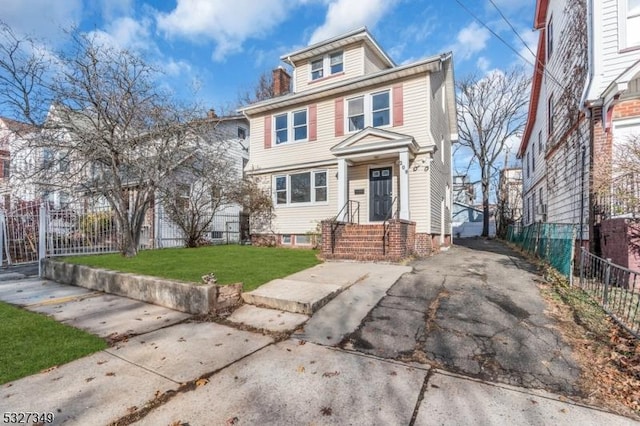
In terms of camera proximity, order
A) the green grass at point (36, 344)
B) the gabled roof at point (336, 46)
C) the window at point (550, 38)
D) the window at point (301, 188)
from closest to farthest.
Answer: the green grass at point (36, 344) → the window at point (550, 38) → the window at point (301, 188) → the gabled roof at point (336, 46)

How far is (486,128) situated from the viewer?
27.8 m

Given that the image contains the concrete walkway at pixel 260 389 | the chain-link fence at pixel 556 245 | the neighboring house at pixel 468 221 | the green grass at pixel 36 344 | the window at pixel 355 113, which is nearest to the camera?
the concrete walkway at pixel 260 389

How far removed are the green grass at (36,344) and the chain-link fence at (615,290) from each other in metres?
6.24

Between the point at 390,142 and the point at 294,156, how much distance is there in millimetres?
4720

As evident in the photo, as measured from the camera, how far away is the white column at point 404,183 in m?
10.4

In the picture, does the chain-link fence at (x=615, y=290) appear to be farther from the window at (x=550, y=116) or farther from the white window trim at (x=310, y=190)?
the white window trim at (x=310, y=190)

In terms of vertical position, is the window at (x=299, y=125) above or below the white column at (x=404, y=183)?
above

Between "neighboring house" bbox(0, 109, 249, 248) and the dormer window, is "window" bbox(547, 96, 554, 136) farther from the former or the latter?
"neighboring house" bbox(0, 109, 249, 248)

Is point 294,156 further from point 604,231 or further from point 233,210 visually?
point 604,231

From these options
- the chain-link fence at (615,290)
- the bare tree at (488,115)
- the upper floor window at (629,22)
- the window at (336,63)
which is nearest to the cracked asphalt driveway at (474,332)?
the chain-link fence at (615,290)

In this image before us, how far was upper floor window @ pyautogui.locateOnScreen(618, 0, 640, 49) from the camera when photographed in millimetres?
6898

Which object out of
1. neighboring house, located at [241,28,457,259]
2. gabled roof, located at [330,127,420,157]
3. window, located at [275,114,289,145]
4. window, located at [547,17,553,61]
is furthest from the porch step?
window, located at [547,17,553,61]

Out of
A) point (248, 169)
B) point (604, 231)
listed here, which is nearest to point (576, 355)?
point (604, 231)

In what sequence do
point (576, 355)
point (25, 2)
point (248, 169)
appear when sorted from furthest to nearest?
point (248, 169)
point (25, 2)
point (576, 355)
